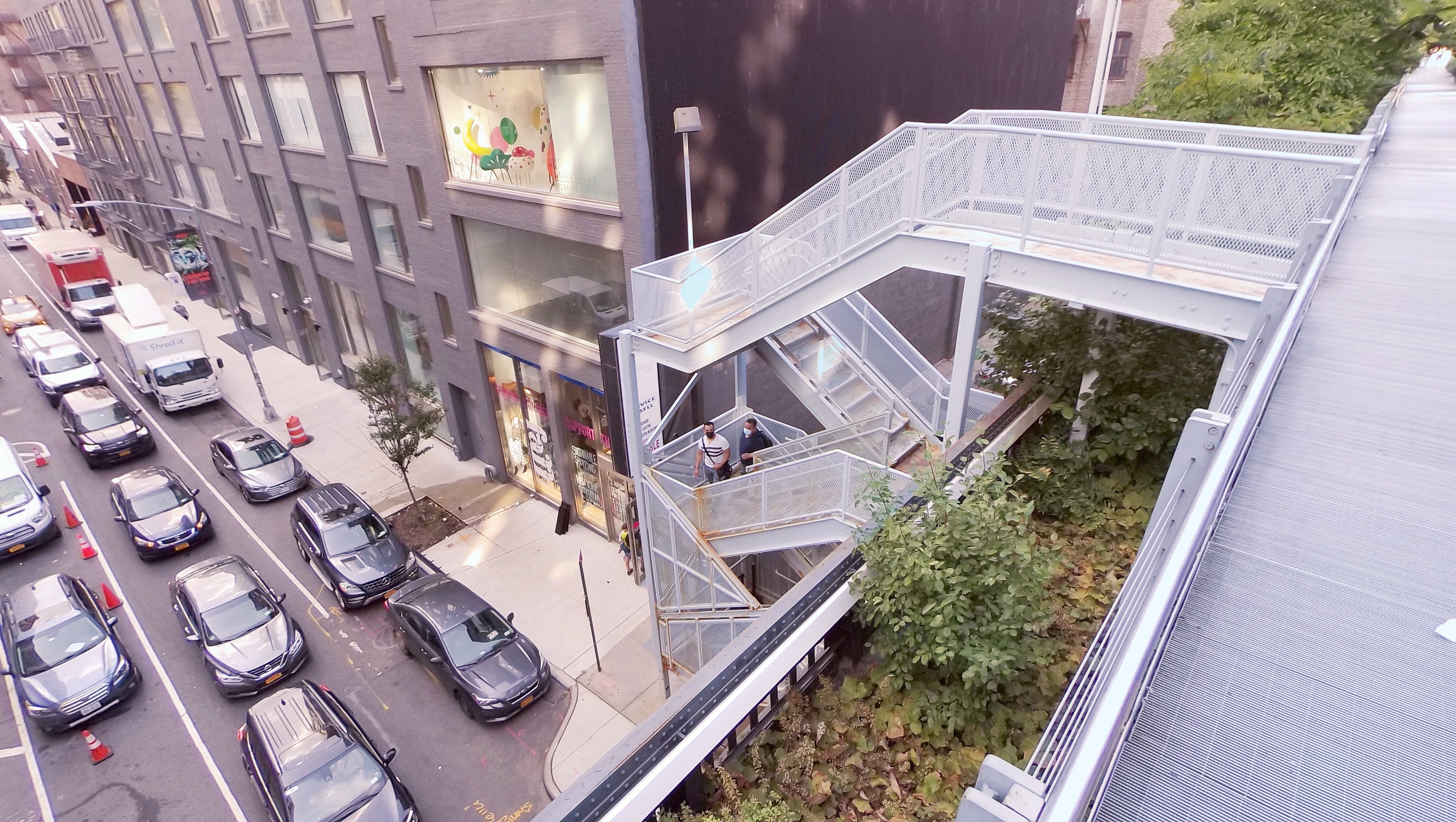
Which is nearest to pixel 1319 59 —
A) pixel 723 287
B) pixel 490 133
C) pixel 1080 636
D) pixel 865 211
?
pixel 865 211

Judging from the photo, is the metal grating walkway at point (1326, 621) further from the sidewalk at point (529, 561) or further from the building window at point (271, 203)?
the building window at point (271, 203)

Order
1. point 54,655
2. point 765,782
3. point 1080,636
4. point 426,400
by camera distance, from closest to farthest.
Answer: point 765,782 < point 1080,636 < point 54,655 < point 426,400

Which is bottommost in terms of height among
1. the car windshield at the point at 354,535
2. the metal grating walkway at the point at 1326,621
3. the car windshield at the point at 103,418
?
the car windshield at the point at 354,535

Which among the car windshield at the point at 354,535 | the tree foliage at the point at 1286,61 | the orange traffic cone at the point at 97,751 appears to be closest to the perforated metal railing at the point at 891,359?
the tree foliage at the point at 1286,61

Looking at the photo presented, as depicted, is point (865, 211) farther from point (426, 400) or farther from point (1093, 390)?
point (426, 400)

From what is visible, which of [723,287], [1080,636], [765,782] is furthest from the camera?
[723,287]

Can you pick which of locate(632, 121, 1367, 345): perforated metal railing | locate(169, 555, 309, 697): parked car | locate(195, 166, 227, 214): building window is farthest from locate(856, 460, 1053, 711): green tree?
locate(195, 166, 227, 214): building window

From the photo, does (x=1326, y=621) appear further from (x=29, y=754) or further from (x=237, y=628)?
(x=29, y=754)

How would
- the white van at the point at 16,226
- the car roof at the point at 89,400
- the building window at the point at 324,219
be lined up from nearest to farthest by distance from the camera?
the building window at the point at 324,219, the car roof at the point at 89,400, the white van at the point at 16,226
